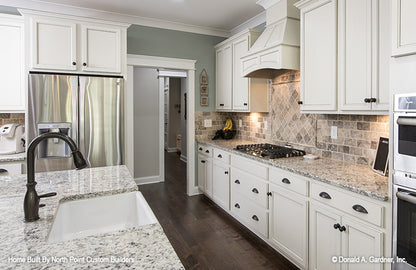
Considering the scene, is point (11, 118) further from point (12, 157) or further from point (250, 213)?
point (250, 213)

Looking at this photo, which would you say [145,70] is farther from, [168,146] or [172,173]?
[168,146]

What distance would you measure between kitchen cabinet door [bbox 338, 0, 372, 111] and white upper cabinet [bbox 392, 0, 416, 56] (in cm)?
51

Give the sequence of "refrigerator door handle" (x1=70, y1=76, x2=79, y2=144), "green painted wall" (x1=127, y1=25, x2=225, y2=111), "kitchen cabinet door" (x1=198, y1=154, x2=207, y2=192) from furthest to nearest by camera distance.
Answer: "kitchen cabinet door" (x1=198, y1=154, x2=207, y2=192) < "green painted wall" (x1=127, y1=25, x2=225, y2=111) < "refrigerator door handle" (x1=70, y1=76, x2=79, y2=144)

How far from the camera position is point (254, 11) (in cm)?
368

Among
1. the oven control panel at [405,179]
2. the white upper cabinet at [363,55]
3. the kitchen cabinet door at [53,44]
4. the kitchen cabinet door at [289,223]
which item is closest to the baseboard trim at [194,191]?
the kitchen cabinet door at [289,223]

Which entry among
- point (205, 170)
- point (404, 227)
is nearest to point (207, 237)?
point (205, 170)

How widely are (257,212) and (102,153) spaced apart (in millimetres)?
1920

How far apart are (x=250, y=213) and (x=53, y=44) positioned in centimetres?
295

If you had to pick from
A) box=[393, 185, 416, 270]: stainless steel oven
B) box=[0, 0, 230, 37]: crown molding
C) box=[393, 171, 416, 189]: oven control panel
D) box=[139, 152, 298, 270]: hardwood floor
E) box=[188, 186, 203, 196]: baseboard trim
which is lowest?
box=[139, 152, 298, 270]: hardwood floor

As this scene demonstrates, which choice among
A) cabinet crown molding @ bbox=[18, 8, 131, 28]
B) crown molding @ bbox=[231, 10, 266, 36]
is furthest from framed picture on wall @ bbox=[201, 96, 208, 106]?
cabinet crown molding @ bbox=[18, 8, 131, 28]

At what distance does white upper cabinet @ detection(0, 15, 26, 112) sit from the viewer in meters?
3.04

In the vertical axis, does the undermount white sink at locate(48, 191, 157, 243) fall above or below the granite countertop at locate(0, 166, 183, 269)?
below

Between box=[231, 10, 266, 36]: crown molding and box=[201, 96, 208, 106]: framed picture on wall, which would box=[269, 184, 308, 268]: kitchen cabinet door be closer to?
box=[201, 96, 208, 106]: framed picture on wall

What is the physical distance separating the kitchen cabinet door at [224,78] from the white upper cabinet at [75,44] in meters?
1.58
